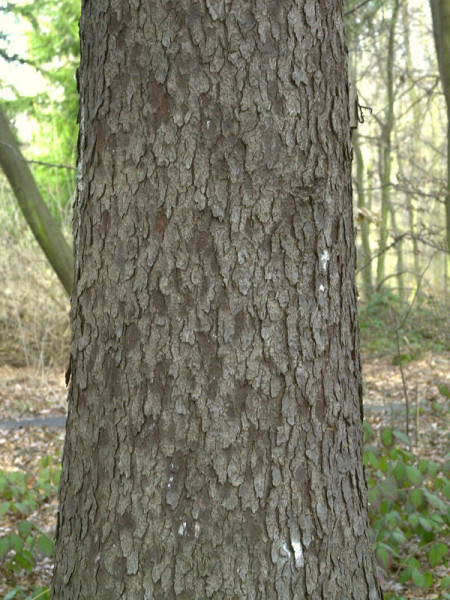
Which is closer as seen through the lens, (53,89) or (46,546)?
(46,546)

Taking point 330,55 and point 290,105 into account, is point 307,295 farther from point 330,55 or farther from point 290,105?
point 330,55

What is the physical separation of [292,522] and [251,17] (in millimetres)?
1444

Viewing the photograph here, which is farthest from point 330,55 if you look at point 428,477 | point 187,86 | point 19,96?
point 19,96

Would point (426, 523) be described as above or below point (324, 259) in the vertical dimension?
below

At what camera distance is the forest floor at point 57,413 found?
418 cm

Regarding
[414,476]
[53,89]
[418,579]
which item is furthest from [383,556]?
[53,89]

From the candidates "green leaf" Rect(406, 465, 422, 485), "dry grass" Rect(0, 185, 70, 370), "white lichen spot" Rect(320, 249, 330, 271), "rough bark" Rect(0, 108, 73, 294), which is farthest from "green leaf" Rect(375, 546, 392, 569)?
"dry grass" Rect(0, 185, 70, 370)

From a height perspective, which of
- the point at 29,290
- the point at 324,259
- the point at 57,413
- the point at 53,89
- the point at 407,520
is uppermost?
the point at 53,89

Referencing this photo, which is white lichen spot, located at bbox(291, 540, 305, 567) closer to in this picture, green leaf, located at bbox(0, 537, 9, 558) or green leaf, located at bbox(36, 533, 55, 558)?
green leaf, located at bbox(36, 533, 55, 558)

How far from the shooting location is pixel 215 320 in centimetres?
183

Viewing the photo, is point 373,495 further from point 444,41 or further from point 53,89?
point 53,89

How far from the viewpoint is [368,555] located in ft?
6.60

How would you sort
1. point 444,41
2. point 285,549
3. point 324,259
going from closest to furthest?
point 285,549 → point 324,259 → point 444,41

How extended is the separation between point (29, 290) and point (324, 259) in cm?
917
